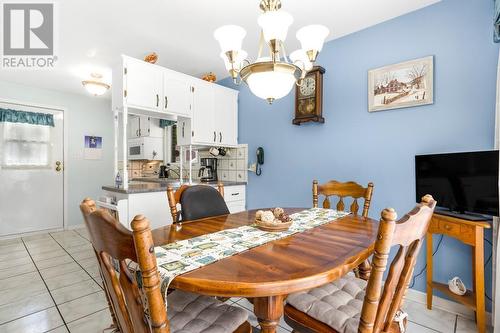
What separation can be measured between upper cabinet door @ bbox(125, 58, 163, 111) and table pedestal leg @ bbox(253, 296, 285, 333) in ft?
7.41

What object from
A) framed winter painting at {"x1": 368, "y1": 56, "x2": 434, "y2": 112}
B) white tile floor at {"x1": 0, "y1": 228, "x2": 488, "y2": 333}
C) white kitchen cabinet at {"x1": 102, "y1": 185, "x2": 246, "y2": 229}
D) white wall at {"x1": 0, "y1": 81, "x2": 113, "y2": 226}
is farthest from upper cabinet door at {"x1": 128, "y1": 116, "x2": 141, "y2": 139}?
framed winter painting at {"x1": 368, "y1": 56, "x2": 434, "y2": 112}

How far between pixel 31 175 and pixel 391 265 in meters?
5.12

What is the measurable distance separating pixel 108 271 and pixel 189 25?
228 centimetres

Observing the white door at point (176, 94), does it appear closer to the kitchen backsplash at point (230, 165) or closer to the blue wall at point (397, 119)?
the kitchen backsplash at point (230, 165)

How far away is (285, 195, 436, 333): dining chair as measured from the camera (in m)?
0.74

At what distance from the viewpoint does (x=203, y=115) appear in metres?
3.22

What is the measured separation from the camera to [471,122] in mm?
1867

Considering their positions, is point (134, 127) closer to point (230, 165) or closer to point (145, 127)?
point (145, 127)

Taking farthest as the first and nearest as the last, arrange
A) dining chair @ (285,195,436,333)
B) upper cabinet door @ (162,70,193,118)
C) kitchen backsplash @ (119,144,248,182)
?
kitchen backsplash @ (119,144,248,182)
upper cabinet door @ (162,70,193,118)
dining chair @ (285,195,436,333)

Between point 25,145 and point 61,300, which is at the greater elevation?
point 25,145

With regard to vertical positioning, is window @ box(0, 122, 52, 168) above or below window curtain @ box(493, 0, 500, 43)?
below

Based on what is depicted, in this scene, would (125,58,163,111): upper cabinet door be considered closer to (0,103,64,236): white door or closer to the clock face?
the clock face

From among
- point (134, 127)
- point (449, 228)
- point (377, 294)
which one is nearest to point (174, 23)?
point (134, 127)

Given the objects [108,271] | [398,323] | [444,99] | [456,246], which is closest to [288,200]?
[456,246]
